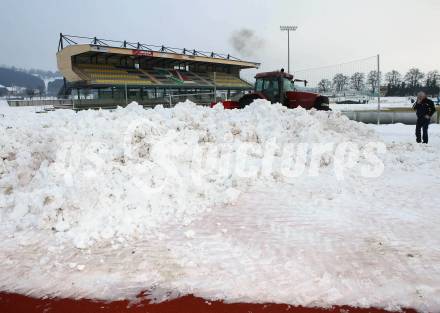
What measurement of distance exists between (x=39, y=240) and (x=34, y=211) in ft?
2.24

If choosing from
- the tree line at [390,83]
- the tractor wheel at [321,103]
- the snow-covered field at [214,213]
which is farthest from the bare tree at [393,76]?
the snow-covered field at [214,213]

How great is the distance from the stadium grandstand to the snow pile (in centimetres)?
1992

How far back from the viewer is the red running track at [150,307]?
3004 millimetres

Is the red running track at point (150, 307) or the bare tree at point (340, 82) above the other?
the bare tree at point (340, 82)

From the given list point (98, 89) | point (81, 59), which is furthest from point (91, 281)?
point (81, 59)

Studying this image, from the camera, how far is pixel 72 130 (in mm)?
6750

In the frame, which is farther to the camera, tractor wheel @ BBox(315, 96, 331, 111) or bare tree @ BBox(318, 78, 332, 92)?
bare tree @ BBox(318, 78, 332, 92)

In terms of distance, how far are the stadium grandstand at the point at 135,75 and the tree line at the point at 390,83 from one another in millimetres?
11060

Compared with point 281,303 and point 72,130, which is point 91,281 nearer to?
point 281,303

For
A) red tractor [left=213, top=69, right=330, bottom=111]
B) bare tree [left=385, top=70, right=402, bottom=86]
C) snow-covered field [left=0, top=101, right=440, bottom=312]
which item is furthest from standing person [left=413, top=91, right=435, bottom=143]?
bare tree [left=385, top=70, right=402, bottom=86]

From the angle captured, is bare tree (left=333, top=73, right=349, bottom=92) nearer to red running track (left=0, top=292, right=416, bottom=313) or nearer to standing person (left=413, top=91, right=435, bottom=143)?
standing person (left=413, top=91, right=435, bottom=143)

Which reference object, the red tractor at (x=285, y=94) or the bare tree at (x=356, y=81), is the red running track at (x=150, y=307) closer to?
the red tractor at (x=285, y=94)

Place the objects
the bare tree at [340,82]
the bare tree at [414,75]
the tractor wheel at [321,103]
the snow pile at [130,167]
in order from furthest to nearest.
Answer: the bare tree at [414,75] < the bare tree at [340,82] < the tractor wheel at [321,103] < the snow pile at [130,167]

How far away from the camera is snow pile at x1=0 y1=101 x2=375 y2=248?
15.7 feet
